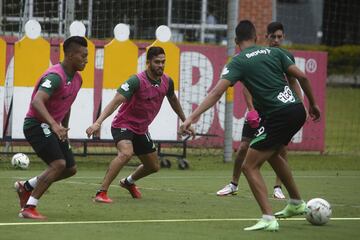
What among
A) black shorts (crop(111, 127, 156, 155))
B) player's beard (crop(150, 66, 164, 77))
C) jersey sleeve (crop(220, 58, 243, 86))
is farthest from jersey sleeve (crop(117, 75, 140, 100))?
jersey sleeve (crop(220, 58, 243, 86))

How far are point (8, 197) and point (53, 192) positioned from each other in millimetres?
883

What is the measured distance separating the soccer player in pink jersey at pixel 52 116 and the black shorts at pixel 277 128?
2088 mm

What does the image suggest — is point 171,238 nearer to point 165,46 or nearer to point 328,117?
point 165,46

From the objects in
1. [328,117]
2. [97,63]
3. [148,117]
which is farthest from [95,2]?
[328,117]

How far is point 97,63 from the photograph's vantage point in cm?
1911

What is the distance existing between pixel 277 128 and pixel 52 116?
250 cm

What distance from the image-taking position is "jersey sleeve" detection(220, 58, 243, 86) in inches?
392

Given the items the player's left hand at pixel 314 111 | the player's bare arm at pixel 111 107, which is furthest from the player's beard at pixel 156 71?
the player's left hand at pixel 314 111

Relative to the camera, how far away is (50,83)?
10.6 m

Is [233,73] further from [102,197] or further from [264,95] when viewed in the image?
[102,197]

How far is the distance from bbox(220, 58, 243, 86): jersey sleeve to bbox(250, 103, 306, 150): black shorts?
0.54 metres

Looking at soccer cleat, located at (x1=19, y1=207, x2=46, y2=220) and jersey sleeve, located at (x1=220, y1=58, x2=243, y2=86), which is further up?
jersey sleeve, located at (x1=220, y1=58, x2=243, y2=86)

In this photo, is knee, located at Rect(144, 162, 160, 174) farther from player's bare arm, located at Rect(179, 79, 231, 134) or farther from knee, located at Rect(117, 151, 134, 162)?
player's bare arm, located at Rect(179, 79, 231, 134)

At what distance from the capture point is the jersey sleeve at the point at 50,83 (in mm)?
10531
